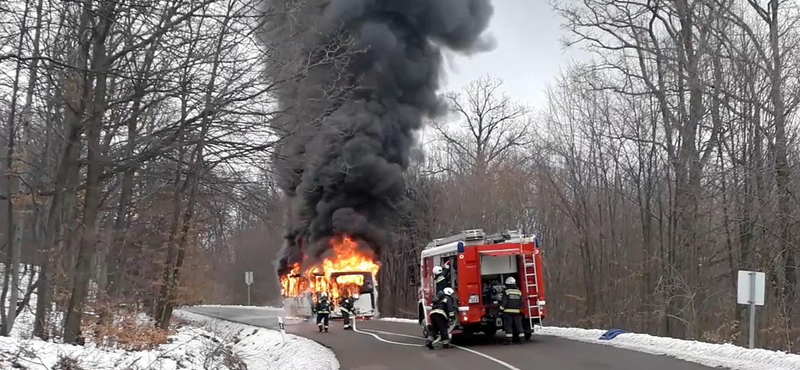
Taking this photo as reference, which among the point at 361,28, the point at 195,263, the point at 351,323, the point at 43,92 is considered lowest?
the point at 351,323

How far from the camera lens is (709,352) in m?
11.7

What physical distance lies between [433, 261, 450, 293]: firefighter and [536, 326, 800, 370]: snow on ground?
297 cm

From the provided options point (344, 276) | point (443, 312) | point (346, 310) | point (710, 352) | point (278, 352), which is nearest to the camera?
point (710, 352)

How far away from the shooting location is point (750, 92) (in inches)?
782

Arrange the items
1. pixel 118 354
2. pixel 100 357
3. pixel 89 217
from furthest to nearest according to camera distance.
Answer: pixel 89 217 < pixel 118 354 < pixel 100 357

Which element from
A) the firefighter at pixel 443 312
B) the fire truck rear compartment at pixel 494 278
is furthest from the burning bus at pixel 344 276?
the firefighter at pixel 443 312

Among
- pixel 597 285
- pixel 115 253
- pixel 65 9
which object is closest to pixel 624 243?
pixel 597 285

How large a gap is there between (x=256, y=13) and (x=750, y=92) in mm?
14491

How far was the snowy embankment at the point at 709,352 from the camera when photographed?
32.7ft

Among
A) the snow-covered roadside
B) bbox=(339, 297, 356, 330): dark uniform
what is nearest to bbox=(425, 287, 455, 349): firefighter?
the snow-covered roadside

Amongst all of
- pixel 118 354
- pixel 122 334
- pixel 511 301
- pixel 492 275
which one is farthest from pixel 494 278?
pixel 122 334

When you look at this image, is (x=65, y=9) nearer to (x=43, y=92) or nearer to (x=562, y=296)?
(x=43, y=92)

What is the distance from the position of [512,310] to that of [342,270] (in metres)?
11.4

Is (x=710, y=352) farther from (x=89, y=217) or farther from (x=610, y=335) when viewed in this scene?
(x=89, y=217)
